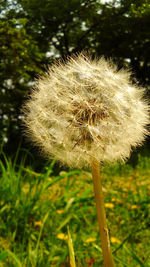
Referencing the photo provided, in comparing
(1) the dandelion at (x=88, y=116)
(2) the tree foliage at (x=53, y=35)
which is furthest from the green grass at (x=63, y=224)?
(1) the dandelion at (x=88, y=116)

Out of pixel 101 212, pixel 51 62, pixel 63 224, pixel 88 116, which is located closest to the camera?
pixel 101 212

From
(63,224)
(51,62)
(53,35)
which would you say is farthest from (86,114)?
(63,224)

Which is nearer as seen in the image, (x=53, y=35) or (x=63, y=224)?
(x=53, y=35)

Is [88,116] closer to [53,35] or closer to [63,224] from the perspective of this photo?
[53,35]

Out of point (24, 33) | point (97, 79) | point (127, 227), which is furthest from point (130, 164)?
point (97, 79)

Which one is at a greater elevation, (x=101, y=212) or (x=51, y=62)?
(x=51, y=62)

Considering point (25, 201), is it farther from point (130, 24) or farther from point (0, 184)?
point (130, 24)

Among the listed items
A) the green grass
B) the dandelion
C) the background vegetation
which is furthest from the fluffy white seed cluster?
the green grass
